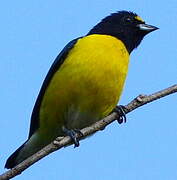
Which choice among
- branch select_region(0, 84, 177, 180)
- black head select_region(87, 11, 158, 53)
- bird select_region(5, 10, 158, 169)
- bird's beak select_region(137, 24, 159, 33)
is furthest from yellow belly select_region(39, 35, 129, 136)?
branch select_region(0, 84, 177, 180)

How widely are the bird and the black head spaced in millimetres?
219

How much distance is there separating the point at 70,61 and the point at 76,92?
1.39 ft

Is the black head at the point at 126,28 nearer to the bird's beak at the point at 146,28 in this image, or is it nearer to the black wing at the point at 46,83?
the bird's beak at the point at 146,28

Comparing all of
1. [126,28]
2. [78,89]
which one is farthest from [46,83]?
[126,28]

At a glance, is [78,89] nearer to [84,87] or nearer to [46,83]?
[84,87]

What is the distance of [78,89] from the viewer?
5160mm

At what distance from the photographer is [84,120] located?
17.7 feet

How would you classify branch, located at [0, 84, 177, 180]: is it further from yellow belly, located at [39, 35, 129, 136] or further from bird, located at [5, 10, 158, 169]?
yellow belly, located at [39, 35, 129, 136]

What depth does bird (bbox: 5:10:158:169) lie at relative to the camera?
519cm

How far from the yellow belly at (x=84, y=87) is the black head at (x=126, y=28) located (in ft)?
1.88

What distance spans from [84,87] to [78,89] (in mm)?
64

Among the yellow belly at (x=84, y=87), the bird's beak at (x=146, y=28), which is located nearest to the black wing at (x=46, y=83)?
the yellow belly at (x=84, y=87)

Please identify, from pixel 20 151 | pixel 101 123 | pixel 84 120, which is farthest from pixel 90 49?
pixel 101 123

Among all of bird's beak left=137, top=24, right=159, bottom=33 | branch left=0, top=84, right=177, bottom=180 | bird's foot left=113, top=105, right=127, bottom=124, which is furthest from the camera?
bird's beak left=137, top=24, right=159, bottom=33
